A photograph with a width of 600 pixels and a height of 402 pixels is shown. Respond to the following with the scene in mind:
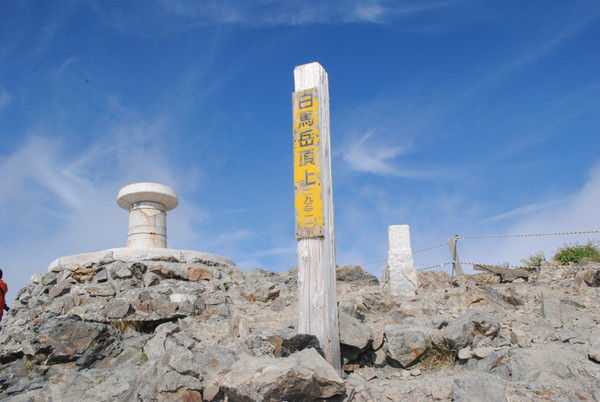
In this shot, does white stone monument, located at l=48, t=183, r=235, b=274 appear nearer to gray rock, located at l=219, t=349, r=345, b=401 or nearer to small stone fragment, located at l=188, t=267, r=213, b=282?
small stone fragment, located at l=188, t=267, r=213, b=282

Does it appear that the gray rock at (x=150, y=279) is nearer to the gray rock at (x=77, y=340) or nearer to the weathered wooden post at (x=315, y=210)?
the gray rock at (x=77, y=340)

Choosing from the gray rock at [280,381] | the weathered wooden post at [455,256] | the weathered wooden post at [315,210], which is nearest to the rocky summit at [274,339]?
the gray rock at [280,381]

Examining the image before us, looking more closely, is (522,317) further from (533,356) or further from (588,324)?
(533,356)

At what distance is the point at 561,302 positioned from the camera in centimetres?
643

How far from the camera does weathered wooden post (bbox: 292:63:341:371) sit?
5.25 metres

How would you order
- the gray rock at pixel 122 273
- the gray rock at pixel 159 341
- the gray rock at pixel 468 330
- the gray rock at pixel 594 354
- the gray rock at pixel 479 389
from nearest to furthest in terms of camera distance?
the gray rock at pixel 479 389
the gray rock at pixel 594 354
the gray rock at pixel 468 330
the gray rock at pixel 159 341
the gray rock at pixel 122 273

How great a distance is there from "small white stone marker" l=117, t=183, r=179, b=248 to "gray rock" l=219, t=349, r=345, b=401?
762 centimetres

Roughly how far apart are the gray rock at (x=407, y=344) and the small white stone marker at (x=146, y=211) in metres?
7.42

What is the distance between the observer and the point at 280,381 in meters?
3.97

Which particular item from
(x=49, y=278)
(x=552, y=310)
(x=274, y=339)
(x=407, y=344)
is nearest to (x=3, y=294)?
(x=49, y=278)

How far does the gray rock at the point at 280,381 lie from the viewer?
3961 mm

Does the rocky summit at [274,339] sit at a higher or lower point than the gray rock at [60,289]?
lower

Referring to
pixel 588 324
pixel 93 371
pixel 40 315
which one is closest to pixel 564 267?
pixel 588 324

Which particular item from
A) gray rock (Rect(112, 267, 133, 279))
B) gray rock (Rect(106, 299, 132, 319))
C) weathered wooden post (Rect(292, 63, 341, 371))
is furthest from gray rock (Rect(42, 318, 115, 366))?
weathered wooden post (Rect(292, 63, 341, 371))
